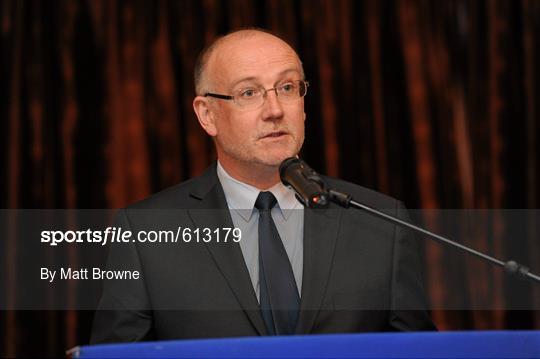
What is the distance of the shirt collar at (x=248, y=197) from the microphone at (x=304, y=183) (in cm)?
54

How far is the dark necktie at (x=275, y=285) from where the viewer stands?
1887 millimetres

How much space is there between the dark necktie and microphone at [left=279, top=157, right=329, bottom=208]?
0.47 m

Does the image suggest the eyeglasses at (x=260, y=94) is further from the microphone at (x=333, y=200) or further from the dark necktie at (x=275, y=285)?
the microphone at (x=333, y=200)

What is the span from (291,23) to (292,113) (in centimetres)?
111

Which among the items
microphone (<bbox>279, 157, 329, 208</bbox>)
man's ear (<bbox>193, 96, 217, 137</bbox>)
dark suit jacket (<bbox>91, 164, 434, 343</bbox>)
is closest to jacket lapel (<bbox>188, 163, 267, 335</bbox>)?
dark suit jacket (<bbox>91, 164, 434, 343</bbox>)

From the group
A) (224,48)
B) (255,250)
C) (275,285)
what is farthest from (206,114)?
(275,285)

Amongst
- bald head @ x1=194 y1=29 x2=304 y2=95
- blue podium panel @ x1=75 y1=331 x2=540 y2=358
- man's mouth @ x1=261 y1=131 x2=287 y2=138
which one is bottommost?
blue podium panel @ x1=75 y1=331 x2=540 y2=358

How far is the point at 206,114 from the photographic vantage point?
221 centimetres

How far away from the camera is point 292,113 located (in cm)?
203

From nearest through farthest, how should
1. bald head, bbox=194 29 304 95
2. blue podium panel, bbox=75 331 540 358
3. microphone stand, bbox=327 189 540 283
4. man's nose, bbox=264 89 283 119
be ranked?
blue podium panel, bbox=75 331 540 358, microphone stand, bbox=327 189 540 283, man's nose, bbox=264 89 283 119, bald head, bbox=194 29 304 95

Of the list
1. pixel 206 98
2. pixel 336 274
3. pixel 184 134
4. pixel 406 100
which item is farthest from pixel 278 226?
pixel 406 100

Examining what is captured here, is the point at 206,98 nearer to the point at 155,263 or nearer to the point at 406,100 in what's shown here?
the point at 155,263

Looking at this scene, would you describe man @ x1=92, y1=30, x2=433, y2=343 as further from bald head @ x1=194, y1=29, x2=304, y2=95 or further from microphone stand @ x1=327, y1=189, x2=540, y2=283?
microphone stand @ x1=327, y1=189, x2=540, y2=283

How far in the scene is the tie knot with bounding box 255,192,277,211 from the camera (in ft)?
6.70
